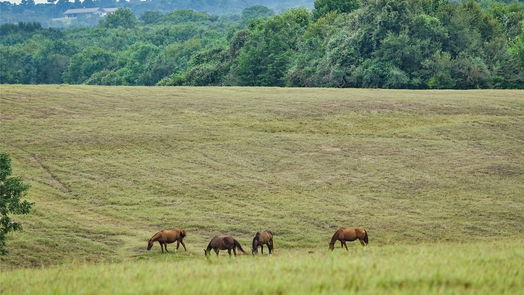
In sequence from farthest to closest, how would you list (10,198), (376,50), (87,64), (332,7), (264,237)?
(87,64), (332,7), (376,50), (10,198), (264,237)

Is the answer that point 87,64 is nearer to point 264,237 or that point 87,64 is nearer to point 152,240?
point 152,240

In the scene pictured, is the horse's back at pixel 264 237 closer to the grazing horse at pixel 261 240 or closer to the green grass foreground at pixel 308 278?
the grazing horse at pixel 261 240

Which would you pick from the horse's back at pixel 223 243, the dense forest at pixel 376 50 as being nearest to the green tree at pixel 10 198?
the horse's back at pixel 223 243

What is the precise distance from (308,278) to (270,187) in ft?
93.4

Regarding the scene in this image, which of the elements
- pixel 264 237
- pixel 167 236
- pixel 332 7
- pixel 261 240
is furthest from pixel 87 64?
pixel 261 240

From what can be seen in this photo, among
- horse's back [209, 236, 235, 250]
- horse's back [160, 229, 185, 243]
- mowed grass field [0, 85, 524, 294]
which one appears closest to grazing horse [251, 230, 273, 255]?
horse's back [209, 236, 235, 250]

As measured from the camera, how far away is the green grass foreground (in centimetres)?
1316

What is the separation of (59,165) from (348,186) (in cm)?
1650

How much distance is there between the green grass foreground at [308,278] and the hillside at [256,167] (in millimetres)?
12992

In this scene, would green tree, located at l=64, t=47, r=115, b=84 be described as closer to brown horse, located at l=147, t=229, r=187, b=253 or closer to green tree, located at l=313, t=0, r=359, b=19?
green tree, located at l=313, t=0, r=359, b=19

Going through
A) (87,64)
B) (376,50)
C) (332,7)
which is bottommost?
(87,64)

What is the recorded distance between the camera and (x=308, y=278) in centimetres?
1426

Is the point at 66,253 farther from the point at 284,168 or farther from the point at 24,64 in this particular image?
the point at 24,64

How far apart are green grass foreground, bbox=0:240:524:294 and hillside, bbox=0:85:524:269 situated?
42.6 ft
